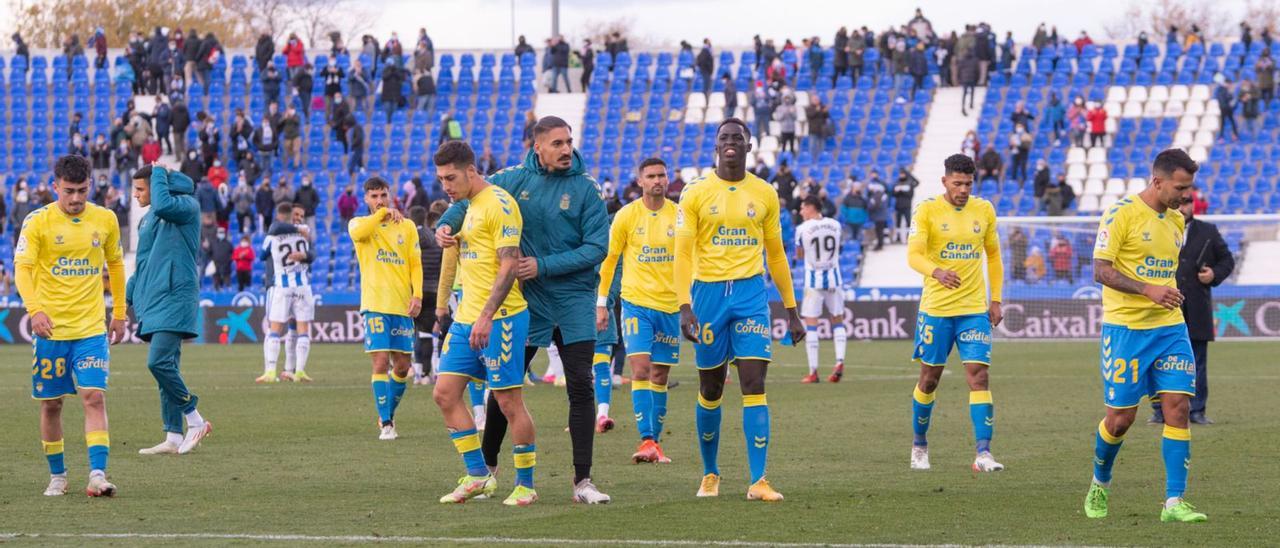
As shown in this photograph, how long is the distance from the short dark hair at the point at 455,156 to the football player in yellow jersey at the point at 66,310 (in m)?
2.33

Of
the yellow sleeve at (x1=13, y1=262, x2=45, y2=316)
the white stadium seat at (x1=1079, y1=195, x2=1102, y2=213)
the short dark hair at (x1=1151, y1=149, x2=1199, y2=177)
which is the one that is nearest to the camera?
the short dark hair at (x1=1151, y1=149, x2=1199, y2=177)

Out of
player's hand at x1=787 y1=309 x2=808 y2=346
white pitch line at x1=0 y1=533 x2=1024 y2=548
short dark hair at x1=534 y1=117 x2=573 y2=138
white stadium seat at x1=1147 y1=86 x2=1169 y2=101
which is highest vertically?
short dark hair at x1=534 y1=117 x2=573 y2=138

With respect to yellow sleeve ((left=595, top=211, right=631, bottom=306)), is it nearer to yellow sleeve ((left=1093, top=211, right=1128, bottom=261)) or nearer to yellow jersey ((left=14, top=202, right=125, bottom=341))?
yellow jersey ((left=14, top=202, right=125, bottom=341))

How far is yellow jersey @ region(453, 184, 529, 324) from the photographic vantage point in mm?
9680

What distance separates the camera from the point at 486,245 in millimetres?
9836

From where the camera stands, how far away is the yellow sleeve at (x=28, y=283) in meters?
10.6

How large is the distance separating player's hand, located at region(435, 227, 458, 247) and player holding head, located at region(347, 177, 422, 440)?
4083mm

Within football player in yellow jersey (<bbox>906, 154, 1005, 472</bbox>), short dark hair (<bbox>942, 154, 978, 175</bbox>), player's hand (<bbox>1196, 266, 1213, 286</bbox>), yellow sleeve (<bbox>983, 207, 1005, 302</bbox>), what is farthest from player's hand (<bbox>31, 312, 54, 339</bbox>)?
player's hand (<bbox>1196, 266, 1213, 286</bbox>)

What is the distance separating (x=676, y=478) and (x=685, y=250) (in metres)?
1.88

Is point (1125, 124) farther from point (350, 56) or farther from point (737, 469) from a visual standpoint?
point (737, 469)

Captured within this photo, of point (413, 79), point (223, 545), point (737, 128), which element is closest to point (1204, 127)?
point (413, 79)

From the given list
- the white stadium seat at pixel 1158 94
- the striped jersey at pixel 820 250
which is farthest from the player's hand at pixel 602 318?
the white stadium seat at pixel 1158 94

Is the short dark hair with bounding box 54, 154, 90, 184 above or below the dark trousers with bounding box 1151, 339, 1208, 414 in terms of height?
above

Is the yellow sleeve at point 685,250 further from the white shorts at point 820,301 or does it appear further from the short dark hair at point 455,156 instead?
the white shorts at point 820,301
